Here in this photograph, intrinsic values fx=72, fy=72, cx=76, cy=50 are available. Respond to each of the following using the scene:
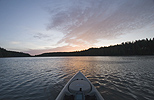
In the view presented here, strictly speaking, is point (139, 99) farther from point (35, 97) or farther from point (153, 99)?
point (35, 97)

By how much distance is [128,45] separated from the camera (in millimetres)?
117438

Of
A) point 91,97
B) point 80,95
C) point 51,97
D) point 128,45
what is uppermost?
point 128,45

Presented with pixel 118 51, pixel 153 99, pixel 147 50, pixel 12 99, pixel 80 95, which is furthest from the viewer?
pixel 118 51

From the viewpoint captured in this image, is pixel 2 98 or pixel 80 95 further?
pixel 2 98

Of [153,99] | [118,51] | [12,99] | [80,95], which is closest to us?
[80,95]

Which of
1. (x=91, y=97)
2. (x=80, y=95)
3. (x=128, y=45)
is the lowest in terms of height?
(x=91, y=97)

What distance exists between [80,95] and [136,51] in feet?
444

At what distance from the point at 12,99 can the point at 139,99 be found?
8.88 m

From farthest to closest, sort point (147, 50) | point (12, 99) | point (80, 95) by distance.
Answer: point (147, 50), point (12, 99), point (80, 95)

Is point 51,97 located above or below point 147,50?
below

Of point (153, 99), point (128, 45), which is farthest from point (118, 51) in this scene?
point (153, 99)

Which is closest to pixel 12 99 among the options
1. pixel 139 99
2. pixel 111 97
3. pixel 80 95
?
pixel 80 95

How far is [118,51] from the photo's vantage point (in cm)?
11700

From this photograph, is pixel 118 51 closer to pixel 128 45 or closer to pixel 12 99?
pixel 128 45
